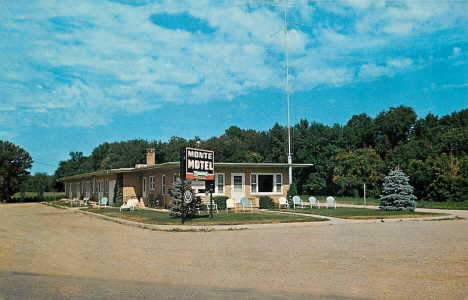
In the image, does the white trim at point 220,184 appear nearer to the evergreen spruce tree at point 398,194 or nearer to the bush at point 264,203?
the bush at point 264,203

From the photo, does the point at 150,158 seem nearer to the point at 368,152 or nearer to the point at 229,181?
the point at 229,181

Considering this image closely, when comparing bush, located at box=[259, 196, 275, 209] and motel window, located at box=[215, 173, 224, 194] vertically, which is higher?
motel window, located at box=[215, 173, 224, 194]

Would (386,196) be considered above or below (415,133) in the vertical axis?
below

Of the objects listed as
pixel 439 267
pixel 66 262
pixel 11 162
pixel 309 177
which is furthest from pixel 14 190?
pixel 439 267

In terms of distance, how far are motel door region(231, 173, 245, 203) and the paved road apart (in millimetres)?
13246

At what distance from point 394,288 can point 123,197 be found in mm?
27573

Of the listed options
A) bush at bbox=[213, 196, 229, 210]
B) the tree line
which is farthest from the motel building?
the tree line

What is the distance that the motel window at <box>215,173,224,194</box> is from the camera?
27.3 metres

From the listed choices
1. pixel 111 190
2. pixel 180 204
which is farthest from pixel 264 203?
pixel 111 190

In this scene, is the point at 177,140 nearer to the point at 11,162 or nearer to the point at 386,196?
the point at 11,162

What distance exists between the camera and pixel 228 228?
1648 cm

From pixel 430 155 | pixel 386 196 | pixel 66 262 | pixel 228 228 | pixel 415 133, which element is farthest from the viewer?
pixel 415 133

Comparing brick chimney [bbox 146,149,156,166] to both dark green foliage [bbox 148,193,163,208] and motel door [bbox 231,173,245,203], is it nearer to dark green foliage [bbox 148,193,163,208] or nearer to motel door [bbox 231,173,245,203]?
dark green foliage [bbox 148,193,163,208]

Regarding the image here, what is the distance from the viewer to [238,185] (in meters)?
27.9
